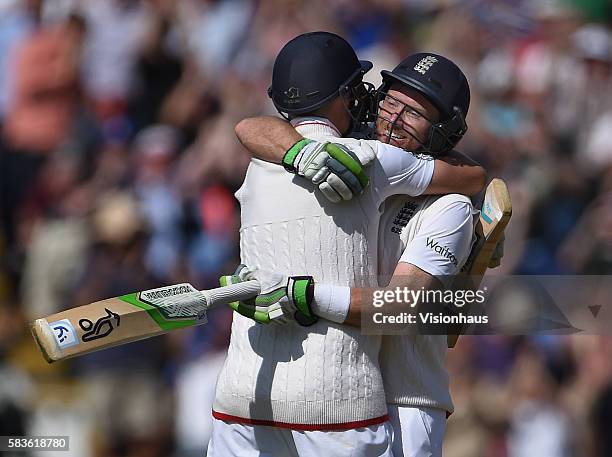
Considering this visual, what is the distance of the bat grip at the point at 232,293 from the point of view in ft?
12.7

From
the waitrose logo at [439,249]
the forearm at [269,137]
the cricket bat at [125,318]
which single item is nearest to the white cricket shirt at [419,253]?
the waitrose logo at [439,249]

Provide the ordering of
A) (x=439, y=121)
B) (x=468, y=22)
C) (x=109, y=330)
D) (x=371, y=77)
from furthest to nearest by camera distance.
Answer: (x=468, y=22) → (x=371, y=77) → (x=439, y=121) → (x=109, y=330)

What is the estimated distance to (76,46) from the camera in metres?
8.41

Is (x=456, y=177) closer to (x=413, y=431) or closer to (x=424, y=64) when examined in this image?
(x=424, y=64)

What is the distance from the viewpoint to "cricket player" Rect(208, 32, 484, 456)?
12.6ft

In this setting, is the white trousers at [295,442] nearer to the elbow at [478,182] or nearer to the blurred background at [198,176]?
the elbow at [478,182]

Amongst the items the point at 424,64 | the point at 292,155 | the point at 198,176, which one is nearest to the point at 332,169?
the point at 292,155

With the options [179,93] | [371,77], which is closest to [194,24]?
[179,93]

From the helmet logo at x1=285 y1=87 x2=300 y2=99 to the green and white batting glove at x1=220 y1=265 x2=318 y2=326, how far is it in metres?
0.59

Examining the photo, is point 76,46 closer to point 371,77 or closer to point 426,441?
point 371,77

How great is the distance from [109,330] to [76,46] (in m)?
5.08

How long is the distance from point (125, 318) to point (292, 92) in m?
0.94

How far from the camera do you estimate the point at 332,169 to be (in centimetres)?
373

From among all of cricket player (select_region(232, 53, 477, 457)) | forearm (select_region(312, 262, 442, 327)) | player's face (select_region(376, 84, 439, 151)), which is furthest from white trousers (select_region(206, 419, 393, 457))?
player's face (select_region(376, 84, 439, 151))
